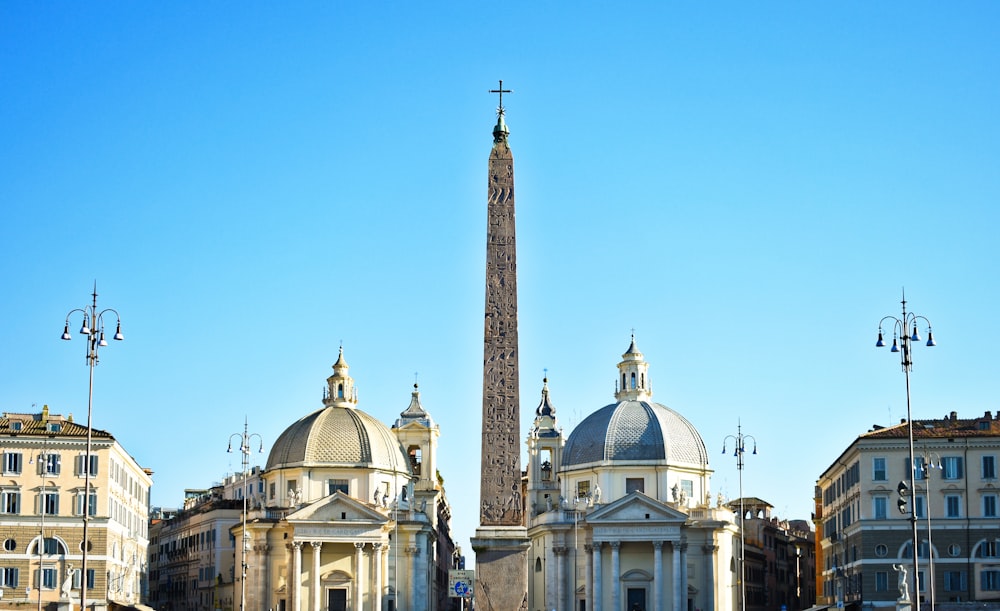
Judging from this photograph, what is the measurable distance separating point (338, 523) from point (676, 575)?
19847 mm

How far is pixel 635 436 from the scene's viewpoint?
314 ft

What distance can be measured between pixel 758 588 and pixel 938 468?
42.4 metres

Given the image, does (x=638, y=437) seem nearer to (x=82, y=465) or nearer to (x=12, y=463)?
(x=82, y=465)

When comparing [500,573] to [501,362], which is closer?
[500,573]

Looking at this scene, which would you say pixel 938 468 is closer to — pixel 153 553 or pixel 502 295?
pixel 502 295

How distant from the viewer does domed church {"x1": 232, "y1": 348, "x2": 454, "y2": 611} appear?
90.6 meters

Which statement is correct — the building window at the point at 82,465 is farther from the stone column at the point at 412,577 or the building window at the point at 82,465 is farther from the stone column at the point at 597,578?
the stone column at the point at 597,578

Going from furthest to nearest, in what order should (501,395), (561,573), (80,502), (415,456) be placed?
(415,456), (561,573), (80,502), (501,395)

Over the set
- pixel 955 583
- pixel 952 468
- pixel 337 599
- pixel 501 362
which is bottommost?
pixel 337 599

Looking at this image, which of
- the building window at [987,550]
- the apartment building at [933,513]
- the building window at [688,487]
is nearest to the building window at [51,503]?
the building window at [688,487]

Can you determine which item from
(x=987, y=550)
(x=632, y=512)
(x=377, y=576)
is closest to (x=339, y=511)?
(x=377, y=576)

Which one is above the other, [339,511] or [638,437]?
[638,437]

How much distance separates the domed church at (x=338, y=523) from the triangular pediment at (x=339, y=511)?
0.06 meters

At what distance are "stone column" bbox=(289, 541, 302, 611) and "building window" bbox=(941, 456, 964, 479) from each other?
3619 centimetres
